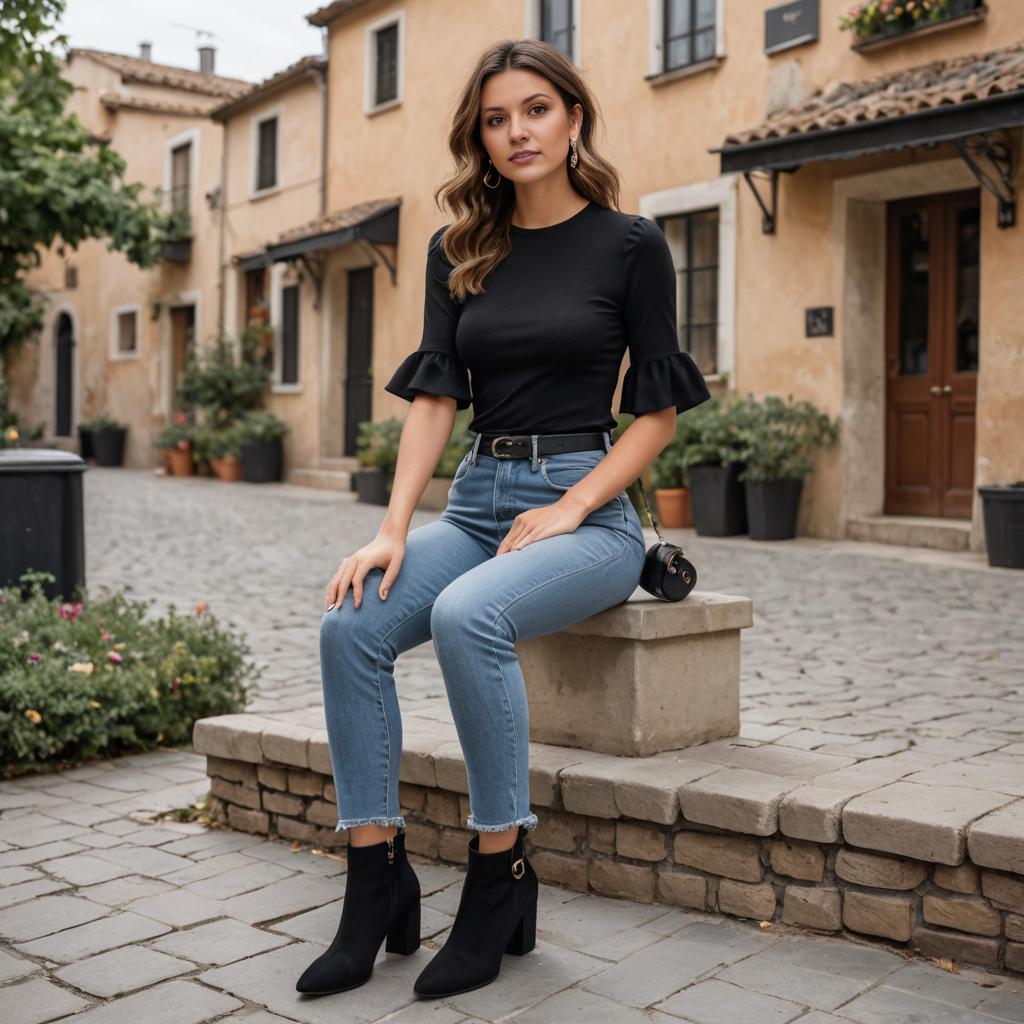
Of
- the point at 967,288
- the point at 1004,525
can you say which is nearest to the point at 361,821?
the point at 1004,525

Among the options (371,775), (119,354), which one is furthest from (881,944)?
(119,354)

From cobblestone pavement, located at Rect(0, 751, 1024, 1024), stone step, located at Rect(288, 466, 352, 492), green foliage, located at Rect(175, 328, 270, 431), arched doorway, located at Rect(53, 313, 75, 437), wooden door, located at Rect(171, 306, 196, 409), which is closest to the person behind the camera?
cobblestone pavement, located at Rect(0, 751, 1024, 1024)

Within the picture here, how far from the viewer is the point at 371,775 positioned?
2805mm

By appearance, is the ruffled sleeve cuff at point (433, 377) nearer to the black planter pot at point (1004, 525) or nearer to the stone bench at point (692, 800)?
the stone bench at point (692, 800)

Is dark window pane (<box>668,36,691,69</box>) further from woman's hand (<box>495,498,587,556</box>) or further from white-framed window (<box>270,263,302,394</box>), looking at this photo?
woman's hand (<box>495,498,587,556</box>)

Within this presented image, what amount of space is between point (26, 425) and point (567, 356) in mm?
26085

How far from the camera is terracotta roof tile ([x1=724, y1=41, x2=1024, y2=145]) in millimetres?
9008

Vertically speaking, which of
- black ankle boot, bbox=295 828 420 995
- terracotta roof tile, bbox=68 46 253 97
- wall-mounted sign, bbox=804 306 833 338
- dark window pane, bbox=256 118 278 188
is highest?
terracotta roof tile, bbox=68 46 253 97

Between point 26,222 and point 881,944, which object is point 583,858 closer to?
point 881,944

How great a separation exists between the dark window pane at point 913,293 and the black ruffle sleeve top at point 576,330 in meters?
8.35

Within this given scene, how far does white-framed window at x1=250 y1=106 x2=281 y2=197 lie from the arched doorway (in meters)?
8.18

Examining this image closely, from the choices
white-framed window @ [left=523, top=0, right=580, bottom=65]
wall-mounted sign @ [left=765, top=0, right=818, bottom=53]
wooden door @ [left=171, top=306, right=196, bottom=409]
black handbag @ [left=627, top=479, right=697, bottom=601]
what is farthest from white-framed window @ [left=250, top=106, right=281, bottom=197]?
black handbag @ [left=627, top=479, right=697, bottom=601]

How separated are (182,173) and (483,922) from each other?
69.5 ft

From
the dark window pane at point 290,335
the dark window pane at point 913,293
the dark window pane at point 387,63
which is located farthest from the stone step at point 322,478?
the dark window pane at point 913,293
